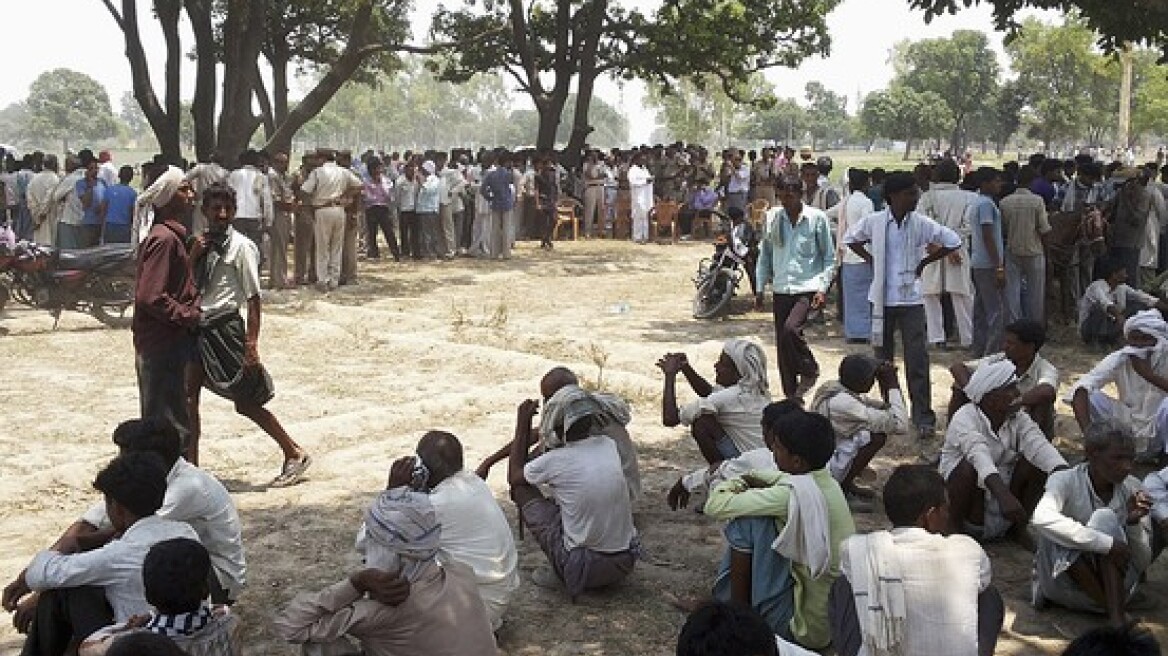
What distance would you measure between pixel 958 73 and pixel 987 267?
66124 mm

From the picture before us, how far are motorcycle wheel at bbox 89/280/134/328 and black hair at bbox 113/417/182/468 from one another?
7.80 meters

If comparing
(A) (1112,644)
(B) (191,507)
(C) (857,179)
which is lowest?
(B) (191,507)

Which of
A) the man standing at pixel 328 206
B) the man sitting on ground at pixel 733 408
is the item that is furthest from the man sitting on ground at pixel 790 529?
the man standing at pixel 328 206

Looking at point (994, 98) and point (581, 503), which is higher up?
point (994, 98)

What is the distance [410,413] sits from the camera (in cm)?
808

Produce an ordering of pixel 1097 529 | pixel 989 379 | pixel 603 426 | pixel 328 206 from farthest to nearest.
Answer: pixel 328 206 → pixel 989 379 → pixel 603 426 → pixel 1097 529

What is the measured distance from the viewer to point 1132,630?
2146 mm

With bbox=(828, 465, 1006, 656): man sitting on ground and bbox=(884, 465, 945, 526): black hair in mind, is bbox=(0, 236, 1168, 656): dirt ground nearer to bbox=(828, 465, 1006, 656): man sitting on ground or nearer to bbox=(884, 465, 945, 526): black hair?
bbox=(828, 465, 1006, 656): man sitting on ground

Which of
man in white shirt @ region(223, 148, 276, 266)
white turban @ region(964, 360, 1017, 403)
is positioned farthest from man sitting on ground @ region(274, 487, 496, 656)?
man in white shirt @ region(223, 148, 276, 266)

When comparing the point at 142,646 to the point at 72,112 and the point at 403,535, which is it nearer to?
the point at 403,535

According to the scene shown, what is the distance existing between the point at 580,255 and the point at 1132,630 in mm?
16413

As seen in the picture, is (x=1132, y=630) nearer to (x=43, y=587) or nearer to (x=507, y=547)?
(x=507, y=547)

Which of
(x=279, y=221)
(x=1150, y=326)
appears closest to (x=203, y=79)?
(x=279, y=221)

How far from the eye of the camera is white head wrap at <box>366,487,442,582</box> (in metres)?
3.41
